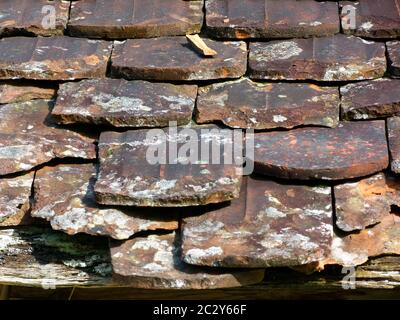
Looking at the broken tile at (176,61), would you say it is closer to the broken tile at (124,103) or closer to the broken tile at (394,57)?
the broken tile at (124,103)

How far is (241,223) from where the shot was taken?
7.21ft

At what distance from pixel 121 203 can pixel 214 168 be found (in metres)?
0.25

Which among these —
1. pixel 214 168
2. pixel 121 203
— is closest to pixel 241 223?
pixel 214 168

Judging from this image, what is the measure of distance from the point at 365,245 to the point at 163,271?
496 millimetres

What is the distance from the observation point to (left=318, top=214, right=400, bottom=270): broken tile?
2.17 metres

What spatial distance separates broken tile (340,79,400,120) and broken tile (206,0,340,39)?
0.23 m

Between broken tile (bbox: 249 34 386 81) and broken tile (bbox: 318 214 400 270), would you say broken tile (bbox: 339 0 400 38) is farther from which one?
broken tile (bbox: 318 214 400 270)

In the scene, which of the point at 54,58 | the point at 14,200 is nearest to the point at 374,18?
the point at 54,58

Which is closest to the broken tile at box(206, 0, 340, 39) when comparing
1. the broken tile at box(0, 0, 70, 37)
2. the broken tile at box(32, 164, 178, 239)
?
the broken tile at box(0, 0, 70, 37)

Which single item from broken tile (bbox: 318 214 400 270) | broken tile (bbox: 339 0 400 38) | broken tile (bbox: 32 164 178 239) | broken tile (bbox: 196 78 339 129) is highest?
broken tile (bbox: 339 0 400 38)

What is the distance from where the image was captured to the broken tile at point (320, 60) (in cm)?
248

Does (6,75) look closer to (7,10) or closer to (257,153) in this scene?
(7,10)

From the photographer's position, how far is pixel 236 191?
220cm

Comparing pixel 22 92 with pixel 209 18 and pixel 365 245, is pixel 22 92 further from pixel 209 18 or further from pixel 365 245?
pixel 365 245
